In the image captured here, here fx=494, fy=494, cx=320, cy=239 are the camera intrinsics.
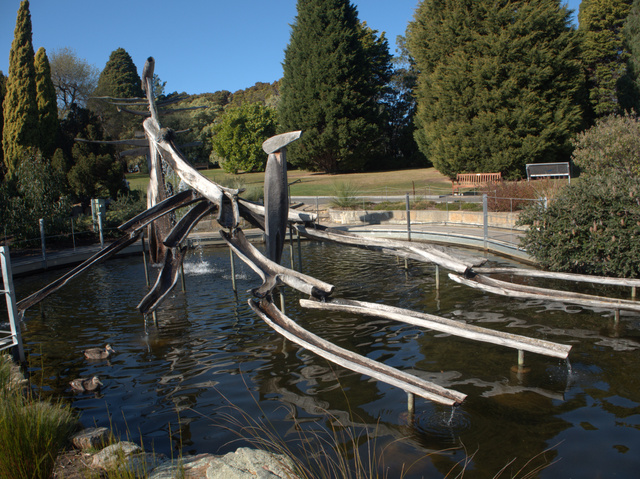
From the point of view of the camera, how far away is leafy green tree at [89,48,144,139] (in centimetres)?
4775

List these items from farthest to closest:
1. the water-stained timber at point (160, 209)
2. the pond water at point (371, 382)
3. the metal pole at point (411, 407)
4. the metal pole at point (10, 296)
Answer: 1. the water-stained timber at point (160, 209)
2. the metal pole at point (10, 296)
3. the metal pole at point (411, 407)
4. the pond water at point (371, 382)

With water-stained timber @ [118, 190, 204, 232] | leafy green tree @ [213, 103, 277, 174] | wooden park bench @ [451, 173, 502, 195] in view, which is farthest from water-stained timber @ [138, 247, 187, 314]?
leafy green tree @ [213, 103, 277, 174]

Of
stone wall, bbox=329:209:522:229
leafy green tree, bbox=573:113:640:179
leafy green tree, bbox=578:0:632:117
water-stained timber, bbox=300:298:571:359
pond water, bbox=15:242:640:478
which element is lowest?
pond water, bbox=15:242:640:478

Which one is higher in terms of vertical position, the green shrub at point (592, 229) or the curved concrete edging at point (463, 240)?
the green shrub at point (592, 229)

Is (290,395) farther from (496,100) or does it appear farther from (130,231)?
(496,100)

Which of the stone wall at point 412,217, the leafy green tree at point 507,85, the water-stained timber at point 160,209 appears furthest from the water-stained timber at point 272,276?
the leafy green tree at point 507,85

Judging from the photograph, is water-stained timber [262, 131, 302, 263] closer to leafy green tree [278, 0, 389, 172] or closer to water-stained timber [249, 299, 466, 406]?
water-stained timber [249, 299, 466, 406]

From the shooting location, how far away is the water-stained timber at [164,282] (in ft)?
22.9

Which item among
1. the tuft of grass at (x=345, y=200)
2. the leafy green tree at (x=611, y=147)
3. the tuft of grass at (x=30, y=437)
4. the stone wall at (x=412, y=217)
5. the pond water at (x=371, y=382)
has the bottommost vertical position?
the pond water at (x=371, y=382)

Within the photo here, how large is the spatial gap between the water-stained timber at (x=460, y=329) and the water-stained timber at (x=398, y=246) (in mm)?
991

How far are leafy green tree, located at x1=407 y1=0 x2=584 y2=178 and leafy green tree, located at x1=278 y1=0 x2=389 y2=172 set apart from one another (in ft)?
27.4

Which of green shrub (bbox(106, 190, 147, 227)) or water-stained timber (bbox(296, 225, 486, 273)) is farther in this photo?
green shrub (bbox(106, 190, 147, 227))

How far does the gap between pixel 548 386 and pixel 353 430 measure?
2.37 metres

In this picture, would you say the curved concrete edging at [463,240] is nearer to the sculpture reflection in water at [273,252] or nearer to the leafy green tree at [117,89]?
the sculpture reflection in water at [273,252]
